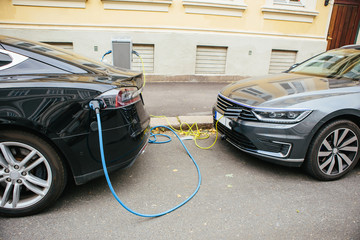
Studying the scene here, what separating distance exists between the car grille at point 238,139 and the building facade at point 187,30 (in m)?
5.23

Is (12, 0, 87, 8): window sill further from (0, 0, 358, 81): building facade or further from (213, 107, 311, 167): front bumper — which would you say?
(213, 107, 311, 167): front bumper

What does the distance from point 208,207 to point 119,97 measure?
1.36 m

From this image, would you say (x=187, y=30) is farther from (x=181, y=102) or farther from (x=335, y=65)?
(x=335, y=65)

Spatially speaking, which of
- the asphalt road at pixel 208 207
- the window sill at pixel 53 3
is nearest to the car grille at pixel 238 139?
the asphalt road at pixel 208 207

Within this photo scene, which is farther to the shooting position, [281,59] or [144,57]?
[281,59]

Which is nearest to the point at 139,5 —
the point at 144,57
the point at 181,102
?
the point at 144,57

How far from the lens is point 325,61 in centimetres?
424

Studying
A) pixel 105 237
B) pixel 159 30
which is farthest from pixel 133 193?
pixel 159 30

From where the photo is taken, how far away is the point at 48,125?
2238 mm

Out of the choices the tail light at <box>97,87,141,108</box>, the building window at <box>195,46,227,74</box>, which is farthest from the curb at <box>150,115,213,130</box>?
the building window at <box>195,46,227,74</box>

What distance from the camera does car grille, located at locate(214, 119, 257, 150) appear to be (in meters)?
3.16

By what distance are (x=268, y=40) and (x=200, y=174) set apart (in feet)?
24.0

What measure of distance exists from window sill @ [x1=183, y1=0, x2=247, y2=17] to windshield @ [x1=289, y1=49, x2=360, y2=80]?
4.73 metres

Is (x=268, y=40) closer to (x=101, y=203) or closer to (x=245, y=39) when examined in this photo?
(x=245, y=39)
